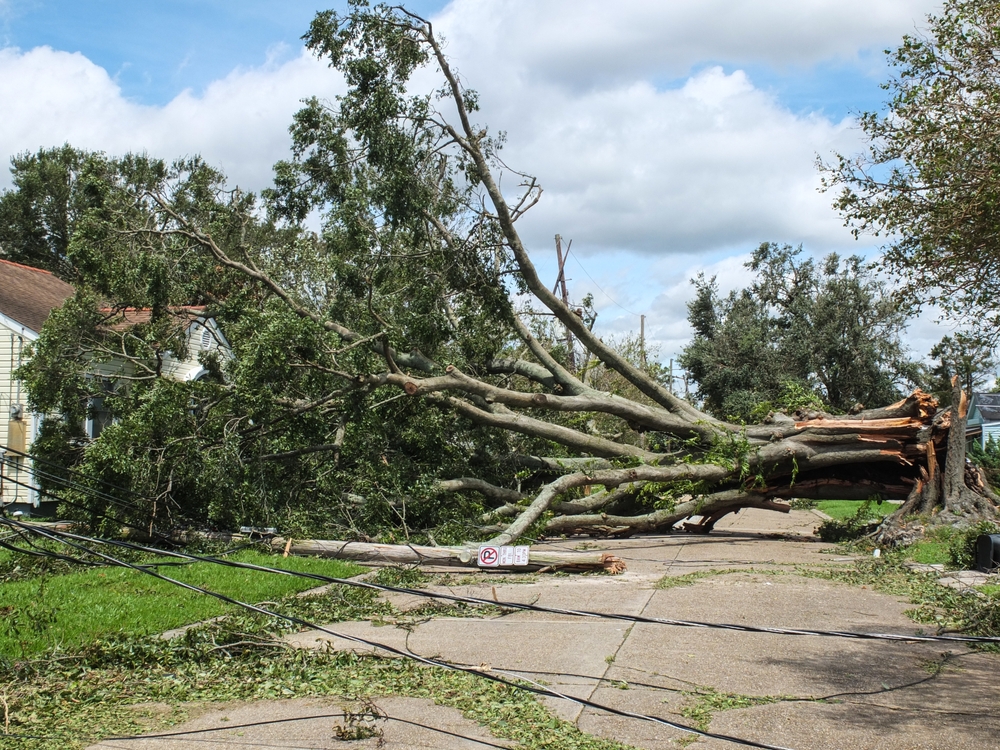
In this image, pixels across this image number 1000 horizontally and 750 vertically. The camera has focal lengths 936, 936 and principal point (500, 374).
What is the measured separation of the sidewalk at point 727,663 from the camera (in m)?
4.58

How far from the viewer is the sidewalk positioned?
458 cm

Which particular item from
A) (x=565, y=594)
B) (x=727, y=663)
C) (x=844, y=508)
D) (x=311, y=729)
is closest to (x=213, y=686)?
(x=311, y=729)

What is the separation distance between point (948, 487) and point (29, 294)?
16.1 metres

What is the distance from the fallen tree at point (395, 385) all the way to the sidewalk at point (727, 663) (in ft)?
9.31

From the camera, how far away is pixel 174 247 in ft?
43.3

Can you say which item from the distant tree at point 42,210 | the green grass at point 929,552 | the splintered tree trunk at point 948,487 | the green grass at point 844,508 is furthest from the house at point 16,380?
the distant tree at point 42,210

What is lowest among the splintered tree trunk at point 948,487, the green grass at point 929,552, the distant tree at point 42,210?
the green grass at point 929,552

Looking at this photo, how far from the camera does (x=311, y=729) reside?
457cm

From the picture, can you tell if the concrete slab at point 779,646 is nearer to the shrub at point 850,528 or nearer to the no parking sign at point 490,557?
the no parking sign at point 490,557

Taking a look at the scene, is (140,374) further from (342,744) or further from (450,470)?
(342,744)

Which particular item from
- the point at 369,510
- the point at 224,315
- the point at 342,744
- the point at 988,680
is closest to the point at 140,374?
the point at 224,315

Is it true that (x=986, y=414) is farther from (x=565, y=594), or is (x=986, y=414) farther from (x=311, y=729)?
(x=311, y=729)

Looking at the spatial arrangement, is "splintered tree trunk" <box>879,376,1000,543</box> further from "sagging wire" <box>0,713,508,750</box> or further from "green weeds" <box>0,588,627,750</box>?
"sagging wire" <box>0,713,508,750</box>

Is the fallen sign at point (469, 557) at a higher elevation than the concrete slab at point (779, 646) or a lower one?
higher
